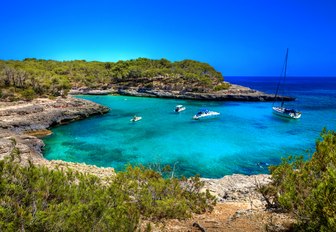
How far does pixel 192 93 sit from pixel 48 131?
44594 millimetres

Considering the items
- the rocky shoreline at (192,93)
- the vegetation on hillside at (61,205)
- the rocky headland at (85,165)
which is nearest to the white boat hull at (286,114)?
the rocky shoreline at (192,93)

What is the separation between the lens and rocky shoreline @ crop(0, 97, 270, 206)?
52.2ft

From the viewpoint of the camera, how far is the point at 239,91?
74.5m

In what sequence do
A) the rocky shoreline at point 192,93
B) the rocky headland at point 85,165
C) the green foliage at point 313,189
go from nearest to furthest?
the green foliage at point 313,189 → the rocky headland at point 85,165 → the rocky shoreline at point 192,93

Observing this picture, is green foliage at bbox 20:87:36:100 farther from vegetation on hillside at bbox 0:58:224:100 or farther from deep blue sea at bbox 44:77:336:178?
deep blue sea at bbox 44:77:336:178

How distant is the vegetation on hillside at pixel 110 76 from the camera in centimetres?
5259

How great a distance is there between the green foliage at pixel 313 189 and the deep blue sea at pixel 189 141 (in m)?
10.5

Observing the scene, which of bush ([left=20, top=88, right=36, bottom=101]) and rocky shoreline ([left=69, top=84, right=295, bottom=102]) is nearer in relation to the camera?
bush ([left=20, top=88, right=36, bottom=101])

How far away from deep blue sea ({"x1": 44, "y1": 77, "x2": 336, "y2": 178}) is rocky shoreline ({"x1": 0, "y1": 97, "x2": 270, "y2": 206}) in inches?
79.1

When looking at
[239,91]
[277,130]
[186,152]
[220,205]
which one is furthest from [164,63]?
[220,205]

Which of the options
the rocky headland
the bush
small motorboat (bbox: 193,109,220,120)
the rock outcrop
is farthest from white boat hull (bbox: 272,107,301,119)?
the bush

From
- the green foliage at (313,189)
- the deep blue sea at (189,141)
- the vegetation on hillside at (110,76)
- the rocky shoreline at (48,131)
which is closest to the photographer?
the green foliage at (313,189)

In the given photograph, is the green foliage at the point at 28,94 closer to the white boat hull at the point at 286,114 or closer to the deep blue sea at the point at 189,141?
the deep blue sea at the point at 189,141

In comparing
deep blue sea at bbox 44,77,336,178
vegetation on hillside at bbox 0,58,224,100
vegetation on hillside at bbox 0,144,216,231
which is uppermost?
vegetation on hillside at bbox 0,58,224,100
